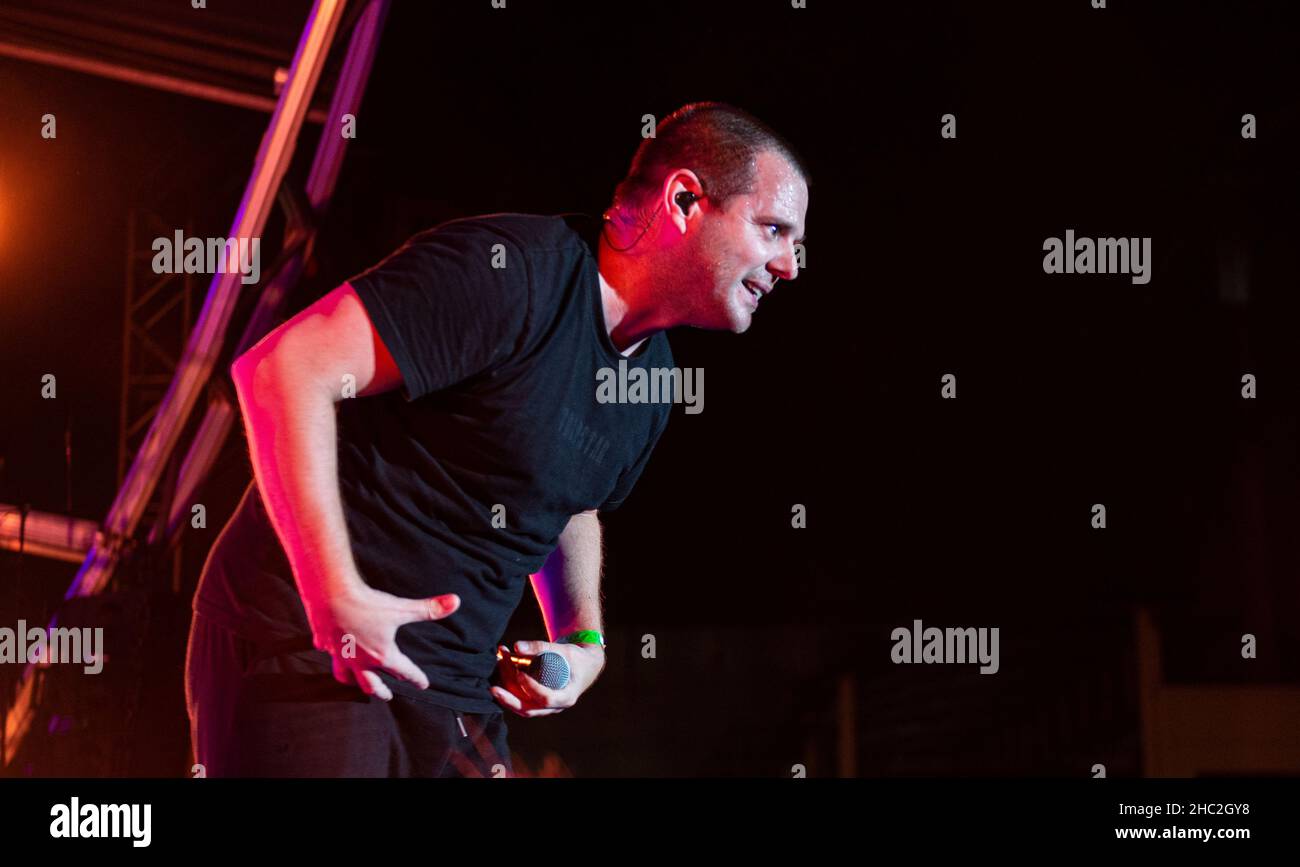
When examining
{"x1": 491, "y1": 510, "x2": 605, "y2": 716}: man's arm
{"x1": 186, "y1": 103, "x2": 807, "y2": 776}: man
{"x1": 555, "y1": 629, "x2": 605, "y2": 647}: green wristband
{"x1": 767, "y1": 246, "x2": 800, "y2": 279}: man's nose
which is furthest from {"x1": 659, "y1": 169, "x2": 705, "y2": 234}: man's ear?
{"x1": 555, "y1": 629, "x2": 605, "y2": 647}: green wristband

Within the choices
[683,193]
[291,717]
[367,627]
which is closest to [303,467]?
[367,627]

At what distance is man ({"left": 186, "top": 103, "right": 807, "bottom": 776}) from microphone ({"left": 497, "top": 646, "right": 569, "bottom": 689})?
0.01m

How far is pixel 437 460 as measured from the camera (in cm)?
162

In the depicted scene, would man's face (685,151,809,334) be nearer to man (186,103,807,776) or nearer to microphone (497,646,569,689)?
man (186,103,807,776)

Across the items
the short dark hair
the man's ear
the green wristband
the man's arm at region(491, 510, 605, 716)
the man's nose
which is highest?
the short dark hair

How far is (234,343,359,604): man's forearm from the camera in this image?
1396 mm

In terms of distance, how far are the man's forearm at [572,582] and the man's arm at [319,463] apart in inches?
22.2

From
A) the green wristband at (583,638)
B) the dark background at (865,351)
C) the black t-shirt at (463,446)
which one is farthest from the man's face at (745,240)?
the dark background at (865,351)

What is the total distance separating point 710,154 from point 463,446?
65 cm

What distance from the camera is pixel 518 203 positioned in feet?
13.1

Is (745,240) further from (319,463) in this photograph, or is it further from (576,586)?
(319,463)
